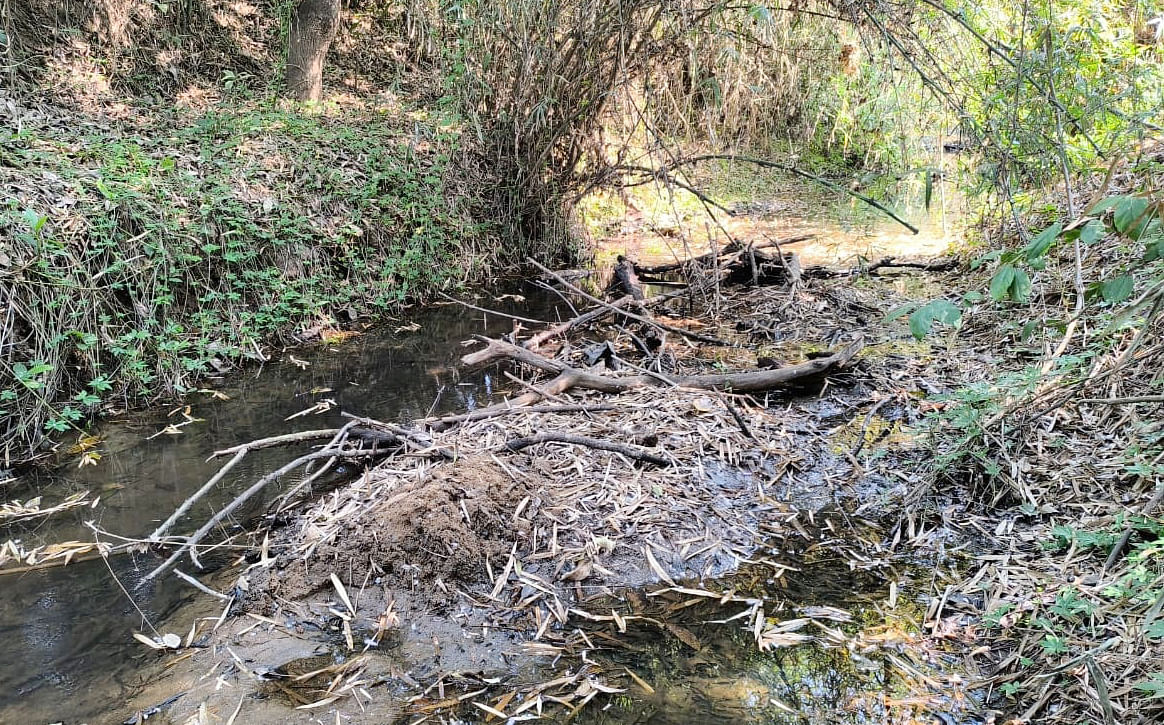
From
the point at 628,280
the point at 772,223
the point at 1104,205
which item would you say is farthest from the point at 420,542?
the point at 772,223

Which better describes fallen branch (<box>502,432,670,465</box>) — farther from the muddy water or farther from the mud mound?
the muddy water

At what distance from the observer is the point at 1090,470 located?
3053 millimetres

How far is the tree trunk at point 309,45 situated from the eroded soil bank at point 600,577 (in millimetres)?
5859

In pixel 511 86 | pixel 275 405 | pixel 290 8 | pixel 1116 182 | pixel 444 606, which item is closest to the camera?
pixel 444 606

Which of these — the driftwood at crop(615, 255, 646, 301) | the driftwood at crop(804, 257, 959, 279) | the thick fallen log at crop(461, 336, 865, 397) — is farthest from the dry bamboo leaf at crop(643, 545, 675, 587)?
the driftwood at crop(804, 257, 959, 279)

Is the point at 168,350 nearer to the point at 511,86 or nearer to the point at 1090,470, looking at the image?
the point at 511,86

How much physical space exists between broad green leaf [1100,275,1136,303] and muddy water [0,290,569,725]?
10.3 feet

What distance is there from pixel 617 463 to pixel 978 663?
173 cm

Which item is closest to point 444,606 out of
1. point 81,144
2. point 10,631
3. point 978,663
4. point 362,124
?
point 10,631

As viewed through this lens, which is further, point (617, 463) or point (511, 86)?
point (511, 86)

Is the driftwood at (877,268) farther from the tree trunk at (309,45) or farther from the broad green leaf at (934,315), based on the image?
the tree trunk at (309,45)

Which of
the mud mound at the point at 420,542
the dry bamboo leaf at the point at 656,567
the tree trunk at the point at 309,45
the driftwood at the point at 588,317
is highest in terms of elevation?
the tree trunk at the point at 309,45

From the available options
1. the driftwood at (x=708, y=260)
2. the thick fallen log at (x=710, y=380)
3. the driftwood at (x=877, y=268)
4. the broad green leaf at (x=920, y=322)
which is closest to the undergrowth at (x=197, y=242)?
the driftwood at (x=708, y=260)

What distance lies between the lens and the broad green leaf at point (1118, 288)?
1.63 metres
